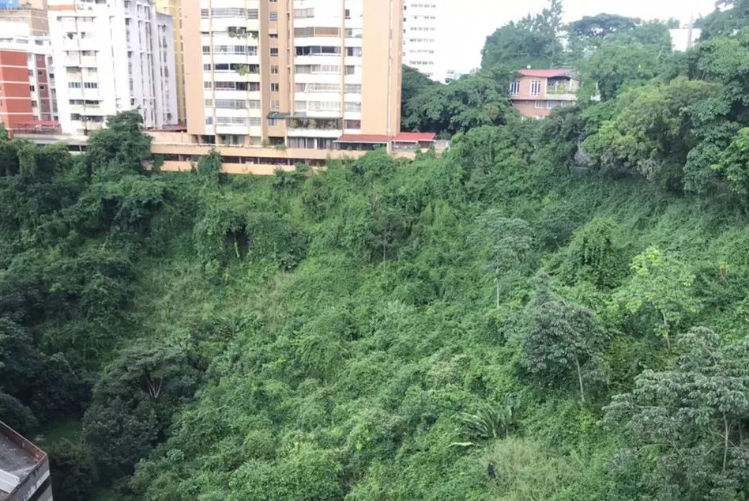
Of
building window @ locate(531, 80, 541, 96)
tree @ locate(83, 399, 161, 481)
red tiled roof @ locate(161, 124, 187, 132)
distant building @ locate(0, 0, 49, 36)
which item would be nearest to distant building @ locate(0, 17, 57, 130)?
distant building @ locate(0, 0, 49, 36)

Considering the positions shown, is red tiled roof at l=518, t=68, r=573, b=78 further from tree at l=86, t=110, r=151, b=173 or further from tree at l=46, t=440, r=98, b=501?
tree at l=46, t=440, r=98, b=501

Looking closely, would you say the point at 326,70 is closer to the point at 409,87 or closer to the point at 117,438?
the point at 409,87


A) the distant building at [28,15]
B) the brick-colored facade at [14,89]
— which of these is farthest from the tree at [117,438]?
the distant building at [28,15]

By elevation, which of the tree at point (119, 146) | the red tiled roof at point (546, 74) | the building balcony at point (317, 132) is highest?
the red tiled roof at point (546, 74)

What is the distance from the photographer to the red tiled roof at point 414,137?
29.3 m

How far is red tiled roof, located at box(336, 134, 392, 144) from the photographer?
1156 inches

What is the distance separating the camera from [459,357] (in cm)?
1636

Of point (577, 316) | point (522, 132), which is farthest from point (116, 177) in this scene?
point (577, 316)

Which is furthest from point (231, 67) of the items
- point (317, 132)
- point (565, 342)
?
point (565, 342)

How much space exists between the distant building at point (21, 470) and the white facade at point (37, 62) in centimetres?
2509

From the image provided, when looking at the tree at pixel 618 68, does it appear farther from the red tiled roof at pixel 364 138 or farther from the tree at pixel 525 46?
the tree at pixel 525 46

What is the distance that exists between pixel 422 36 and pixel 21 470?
173ft

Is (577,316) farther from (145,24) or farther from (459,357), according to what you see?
(145,24)

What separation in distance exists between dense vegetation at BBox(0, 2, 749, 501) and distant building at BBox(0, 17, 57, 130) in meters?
7.12
